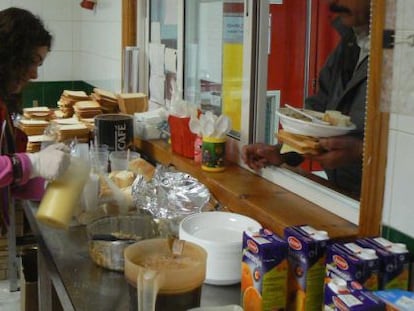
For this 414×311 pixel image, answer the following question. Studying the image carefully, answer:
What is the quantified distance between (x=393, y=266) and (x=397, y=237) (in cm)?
13

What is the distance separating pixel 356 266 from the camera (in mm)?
1122

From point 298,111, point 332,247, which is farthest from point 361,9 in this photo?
point 332,247

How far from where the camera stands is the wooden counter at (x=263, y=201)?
4.96 feet

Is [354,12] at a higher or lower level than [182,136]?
higher

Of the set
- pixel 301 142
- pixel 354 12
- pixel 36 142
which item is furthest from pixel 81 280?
pixel 36 142

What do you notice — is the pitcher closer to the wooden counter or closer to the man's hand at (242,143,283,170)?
the wooden counter

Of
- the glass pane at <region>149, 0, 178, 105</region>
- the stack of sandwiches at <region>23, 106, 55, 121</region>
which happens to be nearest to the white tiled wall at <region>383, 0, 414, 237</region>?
the glass pane at <region>149, 0, 178, 105</region>

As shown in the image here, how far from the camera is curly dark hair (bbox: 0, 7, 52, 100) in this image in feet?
6.36

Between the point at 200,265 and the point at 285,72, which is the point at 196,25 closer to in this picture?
the point at 285,72

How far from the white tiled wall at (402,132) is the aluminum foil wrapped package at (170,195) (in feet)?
2.23

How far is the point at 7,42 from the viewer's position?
1.94 metres

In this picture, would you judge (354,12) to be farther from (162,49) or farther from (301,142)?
(162,49)

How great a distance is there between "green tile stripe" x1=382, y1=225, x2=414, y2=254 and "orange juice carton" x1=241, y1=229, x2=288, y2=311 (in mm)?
238

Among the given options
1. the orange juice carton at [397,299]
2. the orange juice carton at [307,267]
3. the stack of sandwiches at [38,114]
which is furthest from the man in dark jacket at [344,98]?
the stack of sandwiches at [38,114]
